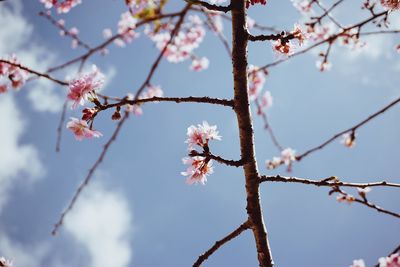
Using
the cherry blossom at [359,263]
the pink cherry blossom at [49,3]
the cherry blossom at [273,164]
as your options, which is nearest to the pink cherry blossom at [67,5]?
the pink cherry blossom at [49,3]

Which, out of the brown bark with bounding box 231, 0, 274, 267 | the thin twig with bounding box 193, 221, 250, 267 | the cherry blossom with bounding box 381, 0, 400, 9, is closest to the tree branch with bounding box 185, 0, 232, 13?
the brown bark with bounding box 231, 0, 274, 267

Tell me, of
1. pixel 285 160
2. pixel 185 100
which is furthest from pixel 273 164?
pixel 185 100

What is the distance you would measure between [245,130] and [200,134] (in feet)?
1.26

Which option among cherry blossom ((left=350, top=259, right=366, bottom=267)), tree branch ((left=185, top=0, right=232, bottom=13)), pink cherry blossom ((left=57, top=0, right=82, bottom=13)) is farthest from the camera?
pink cherry blossom ((left=57, top=0, right=82, bottom=13))

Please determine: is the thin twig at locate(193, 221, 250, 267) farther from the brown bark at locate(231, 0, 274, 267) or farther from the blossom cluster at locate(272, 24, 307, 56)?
the blossom cluster at locate(272, 24, 307, 56)

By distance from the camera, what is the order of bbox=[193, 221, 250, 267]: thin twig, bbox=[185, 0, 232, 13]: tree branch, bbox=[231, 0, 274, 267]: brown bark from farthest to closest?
1. bbox=[193, 221, 250, 267]: thin twig
2. bbox=[231, 0, 274, 267]: brown bark
3. bbox=[185, 0, 232, 13]: tree branch

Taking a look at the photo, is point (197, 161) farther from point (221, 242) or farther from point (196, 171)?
point (221, 242)

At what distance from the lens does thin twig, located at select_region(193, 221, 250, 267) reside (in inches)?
64.1

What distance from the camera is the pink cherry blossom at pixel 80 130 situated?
70.8 inches

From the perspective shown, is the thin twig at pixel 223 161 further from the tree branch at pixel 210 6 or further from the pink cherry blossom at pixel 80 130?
the tree branch at pixel 210 6

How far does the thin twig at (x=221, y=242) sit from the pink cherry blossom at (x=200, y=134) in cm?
48

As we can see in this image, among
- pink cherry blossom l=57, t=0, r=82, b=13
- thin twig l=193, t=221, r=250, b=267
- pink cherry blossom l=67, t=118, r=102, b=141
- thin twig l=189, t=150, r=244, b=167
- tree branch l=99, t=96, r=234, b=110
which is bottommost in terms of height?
thin twig l=193, t=221, r=250, b=267

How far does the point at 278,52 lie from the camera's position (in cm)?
192

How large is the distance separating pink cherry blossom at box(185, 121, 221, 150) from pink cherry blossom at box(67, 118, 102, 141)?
50 centimetres
